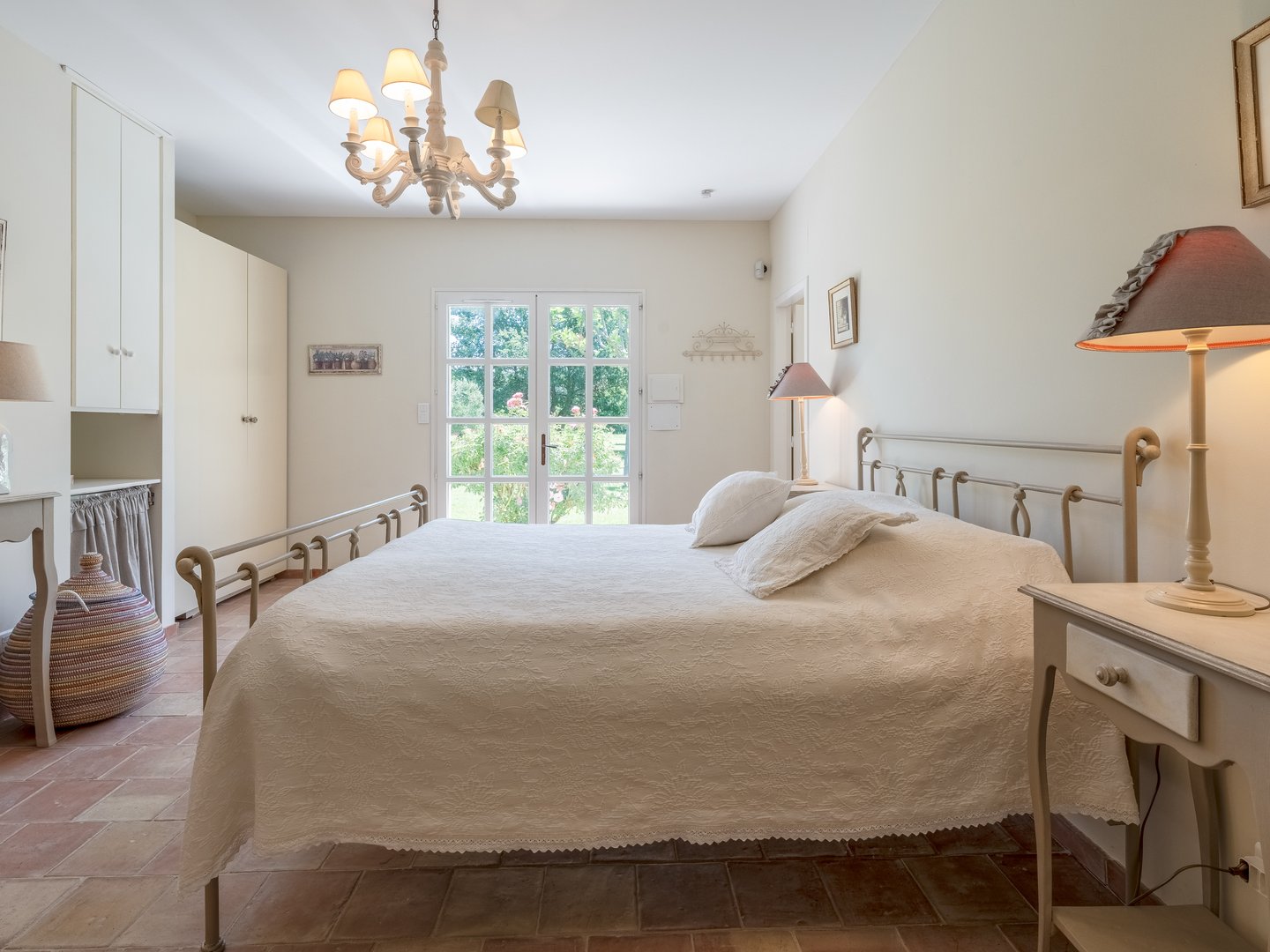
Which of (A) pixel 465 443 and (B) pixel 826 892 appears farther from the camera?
(A) pixel 465 443

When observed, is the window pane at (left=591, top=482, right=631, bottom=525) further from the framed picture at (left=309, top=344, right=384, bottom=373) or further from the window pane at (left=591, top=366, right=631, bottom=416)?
A: the framed picture at (left=309, top=344, right=384, bottom=373)

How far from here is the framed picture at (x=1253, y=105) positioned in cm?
123

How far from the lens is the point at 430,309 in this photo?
4844mm

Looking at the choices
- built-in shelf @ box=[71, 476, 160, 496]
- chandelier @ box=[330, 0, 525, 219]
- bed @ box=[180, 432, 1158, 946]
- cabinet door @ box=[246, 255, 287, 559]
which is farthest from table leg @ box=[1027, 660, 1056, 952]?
cabinet door @ box=[246, 255, 287, 559]

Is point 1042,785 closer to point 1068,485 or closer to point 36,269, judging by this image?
point 1068,485

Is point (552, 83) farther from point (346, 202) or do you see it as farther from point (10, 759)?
point (10, 759)

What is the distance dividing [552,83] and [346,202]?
2.15 m

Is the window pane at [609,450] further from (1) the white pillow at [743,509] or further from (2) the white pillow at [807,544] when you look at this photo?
(2) the white pillow at [807,544]

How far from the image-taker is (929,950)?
1.43 metres

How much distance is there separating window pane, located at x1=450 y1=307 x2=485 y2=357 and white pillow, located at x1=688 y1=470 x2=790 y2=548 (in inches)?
118

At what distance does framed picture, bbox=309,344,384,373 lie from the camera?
15.8ft

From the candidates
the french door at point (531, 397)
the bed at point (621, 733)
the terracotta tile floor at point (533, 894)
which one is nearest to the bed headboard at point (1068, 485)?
the bed at point (621, 733)

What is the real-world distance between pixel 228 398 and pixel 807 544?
381cm

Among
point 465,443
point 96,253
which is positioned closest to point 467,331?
point 465,443
